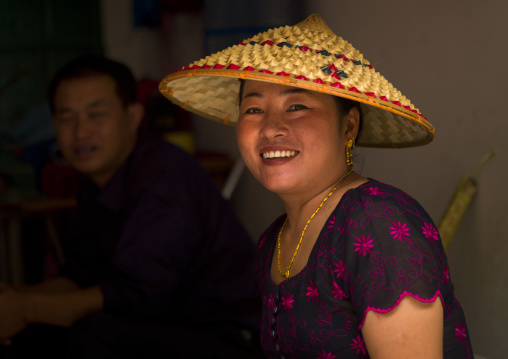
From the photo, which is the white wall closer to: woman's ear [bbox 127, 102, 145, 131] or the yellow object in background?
the yellow object in background

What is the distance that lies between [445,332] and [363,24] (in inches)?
58.7

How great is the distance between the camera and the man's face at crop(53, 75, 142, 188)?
221 cm

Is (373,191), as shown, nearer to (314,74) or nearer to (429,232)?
(429,232)

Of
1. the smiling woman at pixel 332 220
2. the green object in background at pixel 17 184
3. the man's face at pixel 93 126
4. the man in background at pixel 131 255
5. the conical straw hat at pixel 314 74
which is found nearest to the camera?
the smiling woman at pixel 332 220

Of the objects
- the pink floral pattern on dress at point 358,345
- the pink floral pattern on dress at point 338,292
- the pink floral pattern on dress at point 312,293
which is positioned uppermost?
the pink floral pattern on dress at point 338,292

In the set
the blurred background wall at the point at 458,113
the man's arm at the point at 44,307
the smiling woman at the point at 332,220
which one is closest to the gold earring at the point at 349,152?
the smiling woman at the point at 332,220

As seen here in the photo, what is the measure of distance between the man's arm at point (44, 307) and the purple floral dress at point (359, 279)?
0.78 metres

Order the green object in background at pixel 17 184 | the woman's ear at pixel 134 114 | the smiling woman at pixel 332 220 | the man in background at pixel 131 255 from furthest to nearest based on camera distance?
the green object in background at pixel 17 184
the woman's ear at pixel 134 114
the man in background at pixel 131 255
the smiling woman at pixel 332 220

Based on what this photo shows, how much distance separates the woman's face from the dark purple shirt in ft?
2.14

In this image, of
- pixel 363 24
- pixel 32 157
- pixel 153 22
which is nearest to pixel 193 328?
pixel 363 24

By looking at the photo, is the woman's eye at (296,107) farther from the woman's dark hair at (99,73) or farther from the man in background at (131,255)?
the woman's dark hair at (99,73)

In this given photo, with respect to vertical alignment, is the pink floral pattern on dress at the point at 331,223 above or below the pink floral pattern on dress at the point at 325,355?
above

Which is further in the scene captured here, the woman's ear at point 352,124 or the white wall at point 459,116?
the white wall at point 459,116

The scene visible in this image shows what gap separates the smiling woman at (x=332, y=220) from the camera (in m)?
1.07
